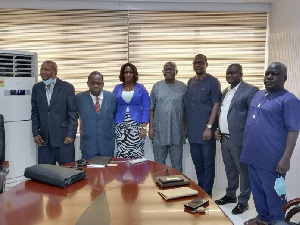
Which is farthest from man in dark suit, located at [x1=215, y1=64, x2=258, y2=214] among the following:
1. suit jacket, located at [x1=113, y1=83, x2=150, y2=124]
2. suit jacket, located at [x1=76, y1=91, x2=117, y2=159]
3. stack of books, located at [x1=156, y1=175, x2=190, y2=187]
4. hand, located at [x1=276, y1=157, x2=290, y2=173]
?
stack of books, located at [x1=156, y1=175, x2=190, y2=187]

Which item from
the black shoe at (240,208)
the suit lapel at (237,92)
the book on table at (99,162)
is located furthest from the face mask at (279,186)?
the book on table at (99,162)

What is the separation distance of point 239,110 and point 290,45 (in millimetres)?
1054

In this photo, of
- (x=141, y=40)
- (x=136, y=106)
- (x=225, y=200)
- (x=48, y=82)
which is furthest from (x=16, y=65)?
(x=225, y=200)

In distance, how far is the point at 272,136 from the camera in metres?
2.91

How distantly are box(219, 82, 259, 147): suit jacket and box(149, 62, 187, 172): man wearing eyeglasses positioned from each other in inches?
25.0

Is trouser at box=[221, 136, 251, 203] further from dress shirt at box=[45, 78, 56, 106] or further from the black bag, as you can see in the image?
dress shirt at box=[45, 78, 56, 106]

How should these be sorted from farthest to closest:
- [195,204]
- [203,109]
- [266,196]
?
[203,109]
[266,196]
[195,204]

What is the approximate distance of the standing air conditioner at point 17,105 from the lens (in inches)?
144

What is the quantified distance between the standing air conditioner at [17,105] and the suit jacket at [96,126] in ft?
2.27

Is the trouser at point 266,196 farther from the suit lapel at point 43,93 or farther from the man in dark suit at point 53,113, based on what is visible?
the suit lapel at point 43,93

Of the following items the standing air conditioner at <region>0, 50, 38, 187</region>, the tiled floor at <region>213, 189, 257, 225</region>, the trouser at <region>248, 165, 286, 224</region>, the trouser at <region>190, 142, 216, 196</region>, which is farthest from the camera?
the trouser at <region>190, 142, 216, 196</region>

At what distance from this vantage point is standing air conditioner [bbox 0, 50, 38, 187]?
12.0 feet

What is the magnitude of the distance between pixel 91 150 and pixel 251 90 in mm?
1866

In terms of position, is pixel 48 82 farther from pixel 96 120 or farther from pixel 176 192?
pixel 176 192
